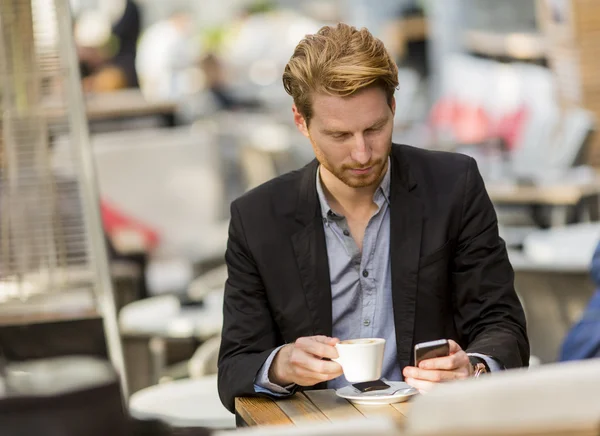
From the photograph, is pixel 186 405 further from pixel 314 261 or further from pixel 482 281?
pixel 482 281

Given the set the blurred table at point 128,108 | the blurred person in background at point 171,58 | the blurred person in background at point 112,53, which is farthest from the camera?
the blurred person in background at point 171,58

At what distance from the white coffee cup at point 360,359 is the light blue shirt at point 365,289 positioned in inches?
16.4

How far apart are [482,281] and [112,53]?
1294 cm

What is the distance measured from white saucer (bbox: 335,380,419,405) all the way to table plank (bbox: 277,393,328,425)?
64mm

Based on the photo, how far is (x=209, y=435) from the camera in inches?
123

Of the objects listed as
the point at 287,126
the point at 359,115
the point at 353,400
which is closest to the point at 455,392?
the point at 353,400

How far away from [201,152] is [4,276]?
3.78 m

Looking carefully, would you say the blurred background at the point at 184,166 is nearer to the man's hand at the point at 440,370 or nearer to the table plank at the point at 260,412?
the table plank at the point at 260,412

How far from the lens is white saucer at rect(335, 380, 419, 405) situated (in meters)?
2.40

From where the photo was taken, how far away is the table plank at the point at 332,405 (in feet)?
7.73

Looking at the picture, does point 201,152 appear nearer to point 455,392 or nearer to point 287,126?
point 287,126

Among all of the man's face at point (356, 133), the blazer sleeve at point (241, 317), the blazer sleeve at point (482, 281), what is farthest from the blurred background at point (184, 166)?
the man's face at point (356, 133)

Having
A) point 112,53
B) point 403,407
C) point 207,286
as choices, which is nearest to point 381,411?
point 403,407

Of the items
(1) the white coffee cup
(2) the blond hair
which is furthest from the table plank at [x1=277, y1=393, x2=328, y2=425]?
(2) the blond hair
